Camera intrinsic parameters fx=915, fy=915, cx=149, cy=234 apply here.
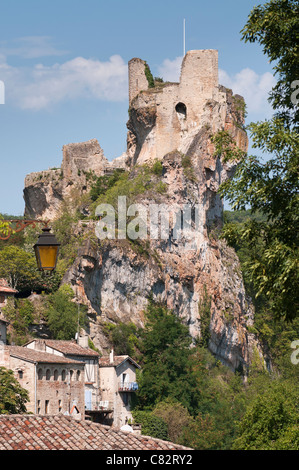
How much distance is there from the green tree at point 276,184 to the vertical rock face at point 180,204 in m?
55.9

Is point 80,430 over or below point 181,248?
below

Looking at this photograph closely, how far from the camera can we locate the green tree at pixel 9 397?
41469 millimetres

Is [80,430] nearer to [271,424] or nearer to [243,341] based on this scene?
[271,424]

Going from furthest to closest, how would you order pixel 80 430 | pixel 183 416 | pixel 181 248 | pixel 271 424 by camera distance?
pixel 181 248, pixel 183 416, pixel 271 424, pixel 80 430

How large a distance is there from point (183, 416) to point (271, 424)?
2347 cm

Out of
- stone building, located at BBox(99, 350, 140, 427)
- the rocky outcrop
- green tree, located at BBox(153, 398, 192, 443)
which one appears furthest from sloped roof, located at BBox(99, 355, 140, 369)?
the rocky outcrop

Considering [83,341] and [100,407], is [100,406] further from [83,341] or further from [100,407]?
[83,341]

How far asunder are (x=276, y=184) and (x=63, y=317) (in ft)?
168

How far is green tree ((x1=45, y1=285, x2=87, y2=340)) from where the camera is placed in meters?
68.5

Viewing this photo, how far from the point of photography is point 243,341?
293ft

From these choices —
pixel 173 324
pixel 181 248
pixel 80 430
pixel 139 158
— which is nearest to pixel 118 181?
pixel 139 158

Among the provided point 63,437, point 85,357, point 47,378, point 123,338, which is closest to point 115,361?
point 85,357

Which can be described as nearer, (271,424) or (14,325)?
(271,424)
